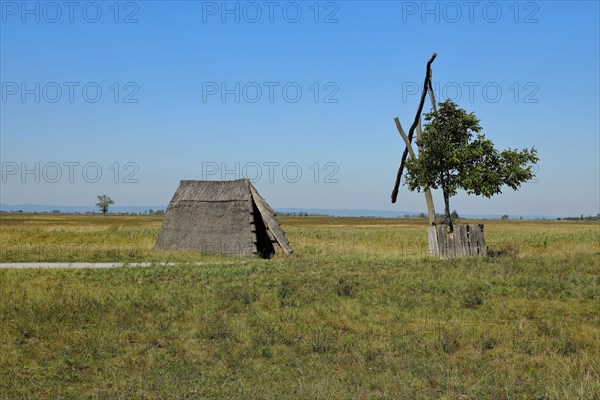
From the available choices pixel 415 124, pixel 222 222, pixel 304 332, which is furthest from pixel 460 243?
pixel 304 332

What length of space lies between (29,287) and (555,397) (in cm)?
1333

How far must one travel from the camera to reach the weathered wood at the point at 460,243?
21.1 metres

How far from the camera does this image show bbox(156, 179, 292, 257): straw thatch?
80.0 feet

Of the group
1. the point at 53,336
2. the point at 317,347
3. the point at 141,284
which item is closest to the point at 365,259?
the point at 141,284

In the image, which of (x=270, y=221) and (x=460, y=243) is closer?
(x=460, y=243)

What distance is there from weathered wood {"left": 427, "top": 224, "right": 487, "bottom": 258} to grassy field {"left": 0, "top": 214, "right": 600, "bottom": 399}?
210 centimetres

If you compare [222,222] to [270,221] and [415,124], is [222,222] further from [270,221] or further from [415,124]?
[415,124]

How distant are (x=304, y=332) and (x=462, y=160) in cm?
1160

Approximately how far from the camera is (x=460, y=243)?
21125 millimetres

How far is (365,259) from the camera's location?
68.8ft

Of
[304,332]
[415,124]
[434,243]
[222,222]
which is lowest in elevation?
[304,332]

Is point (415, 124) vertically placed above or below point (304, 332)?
above

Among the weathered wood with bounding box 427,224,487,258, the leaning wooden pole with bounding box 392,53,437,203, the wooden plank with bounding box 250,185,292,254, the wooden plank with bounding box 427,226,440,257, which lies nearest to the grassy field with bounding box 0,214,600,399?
the weathered wood with bounding box 427,224,487,258

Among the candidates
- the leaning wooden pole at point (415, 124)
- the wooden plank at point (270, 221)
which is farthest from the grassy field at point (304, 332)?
the leaning wooden pole at point (415, 124)
